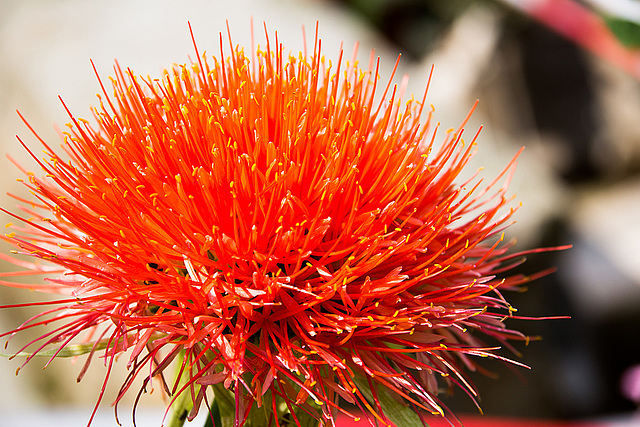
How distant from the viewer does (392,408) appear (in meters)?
0.59

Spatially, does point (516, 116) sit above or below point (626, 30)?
above

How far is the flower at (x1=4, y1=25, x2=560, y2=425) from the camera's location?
20.8 inches

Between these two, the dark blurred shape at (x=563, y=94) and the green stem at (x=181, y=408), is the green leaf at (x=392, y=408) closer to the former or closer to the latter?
the green stem at (x=181, y=408)

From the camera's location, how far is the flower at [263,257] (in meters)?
0.53

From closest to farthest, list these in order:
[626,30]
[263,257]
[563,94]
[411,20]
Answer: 1. [263,257]
2. [626,30]
3. [563,94]
4. [411,20]

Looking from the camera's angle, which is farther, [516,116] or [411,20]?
[411,20]

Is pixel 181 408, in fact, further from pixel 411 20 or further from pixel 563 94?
pixel 411 20

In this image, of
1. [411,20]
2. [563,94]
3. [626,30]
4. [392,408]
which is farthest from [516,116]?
[392,408]

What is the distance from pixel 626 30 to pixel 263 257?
894mm

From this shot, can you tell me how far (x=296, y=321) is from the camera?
55 cm

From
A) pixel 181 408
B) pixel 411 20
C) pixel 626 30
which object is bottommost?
pixel 181 408

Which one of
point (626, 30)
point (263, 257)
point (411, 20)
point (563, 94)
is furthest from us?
point (411, 20)

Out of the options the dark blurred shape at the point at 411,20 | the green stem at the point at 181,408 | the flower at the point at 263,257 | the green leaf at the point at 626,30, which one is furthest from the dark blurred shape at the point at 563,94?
the green stem at the point at 181,408

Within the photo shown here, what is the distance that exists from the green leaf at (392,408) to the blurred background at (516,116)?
1.11 metres
